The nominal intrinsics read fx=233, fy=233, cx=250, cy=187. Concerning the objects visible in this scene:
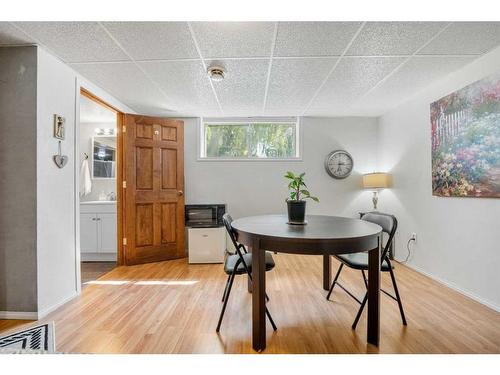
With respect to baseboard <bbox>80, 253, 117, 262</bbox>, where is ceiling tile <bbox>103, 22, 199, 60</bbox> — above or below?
above

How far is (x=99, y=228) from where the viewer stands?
349 centimetres

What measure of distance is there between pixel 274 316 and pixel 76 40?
2.75 meters

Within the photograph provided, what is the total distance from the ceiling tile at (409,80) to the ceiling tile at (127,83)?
2720 millimetres

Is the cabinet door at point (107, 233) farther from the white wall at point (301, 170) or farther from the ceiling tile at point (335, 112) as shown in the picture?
the ceiling tile at point (335, 112)

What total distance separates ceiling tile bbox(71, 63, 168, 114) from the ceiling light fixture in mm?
732

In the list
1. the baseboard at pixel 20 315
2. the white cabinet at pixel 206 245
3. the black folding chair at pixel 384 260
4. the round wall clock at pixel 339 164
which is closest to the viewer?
the black folding chair at pixel 384 260

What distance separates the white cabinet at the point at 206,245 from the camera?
3.36m

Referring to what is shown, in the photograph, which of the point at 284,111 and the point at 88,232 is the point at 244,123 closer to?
the point at 284,111

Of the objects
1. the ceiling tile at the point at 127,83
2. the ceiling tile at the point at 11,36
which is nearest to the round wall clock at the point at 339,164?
the ceiling tile at the point at 127,83

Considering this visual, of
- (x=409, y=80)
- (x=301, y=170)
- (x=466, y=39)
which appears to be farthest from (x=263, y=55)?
(x=301, y=170)

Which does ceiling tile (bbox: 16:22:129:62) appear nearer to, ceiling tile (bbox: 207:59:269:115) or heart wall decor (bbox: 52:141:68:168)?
heart wall decor (bbox: 52:141:68:168)

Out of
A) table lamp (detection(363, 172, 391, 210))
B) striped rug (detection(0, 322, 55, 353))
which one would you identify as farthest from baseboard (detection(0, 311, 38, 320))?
table lamp (detection(363, 172, 391, 210))

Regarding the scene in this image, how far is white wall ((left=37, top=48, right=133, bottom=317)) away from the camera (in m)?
1.96

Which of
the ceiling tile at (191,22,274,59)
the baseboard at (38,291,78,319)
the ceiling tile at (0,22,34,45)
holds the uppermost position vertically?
the ceiling tile at (191,22,274,59)
